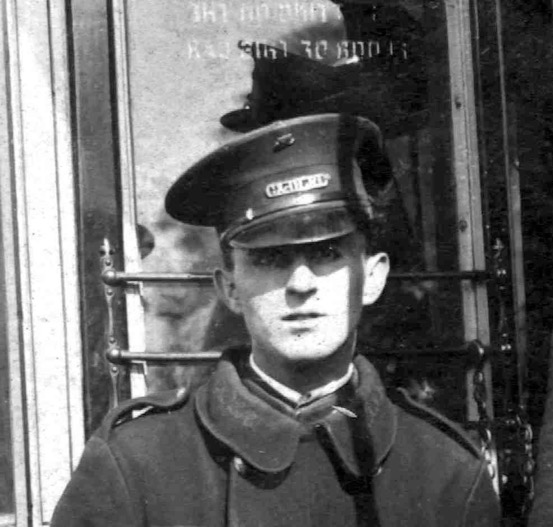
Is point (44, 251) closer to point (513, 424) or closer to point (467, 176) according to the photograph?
point (467, 176)

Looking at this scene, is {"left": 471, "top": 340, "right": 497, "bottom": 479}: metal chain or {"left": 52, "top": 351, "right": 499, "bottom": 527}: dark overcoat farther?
{"left": 471, "top": 340, "right": 497, "bottom": 479}: metal chain

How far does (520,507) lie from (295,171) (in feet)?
2.92

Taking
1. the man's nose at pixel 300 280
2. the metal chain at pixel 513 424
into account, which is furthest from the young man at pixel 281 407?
the metal chain at pixel 513 424

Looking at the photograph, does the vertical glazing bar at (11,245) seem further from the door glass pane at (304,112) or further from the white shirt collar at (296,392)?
the white shirt collar at (296,392)

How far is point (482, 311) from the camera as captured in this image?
225 centimetres

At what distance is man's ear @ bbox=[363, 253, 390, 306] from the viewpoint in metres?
2.00

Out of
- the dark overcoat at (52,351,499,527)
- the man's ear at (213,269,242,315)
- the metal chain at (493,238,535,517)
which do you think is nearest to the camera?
the dark overcoat at (52,351,499,527)

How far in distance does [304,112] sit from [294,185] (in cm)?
27

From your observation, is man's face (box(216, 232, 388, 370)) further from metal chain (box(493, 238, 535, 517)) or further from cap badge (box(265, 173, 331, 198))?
metal chain (box(493, 238, 535, 517))

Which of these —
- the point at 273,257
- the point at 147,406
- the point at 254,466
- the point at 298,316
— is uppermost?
the point at 273,257

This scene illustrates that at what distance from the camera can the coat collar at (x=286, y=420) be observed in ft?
6.11

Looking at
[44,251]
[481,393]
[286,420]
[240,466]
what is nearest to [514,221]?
[481,393]

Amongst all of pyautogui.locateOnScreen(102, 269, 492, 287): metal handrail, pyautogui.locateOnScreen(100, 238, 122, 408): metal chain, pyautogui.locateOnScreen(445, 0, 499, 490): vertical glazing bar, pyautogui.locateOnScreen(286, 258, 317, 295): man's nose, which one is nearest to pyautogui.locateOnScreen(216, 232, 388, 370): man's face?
pyautogui.locateOnScreen(286, 258, 317, 295): man's nose

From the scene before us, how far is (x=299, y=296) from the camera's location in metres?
1.89
